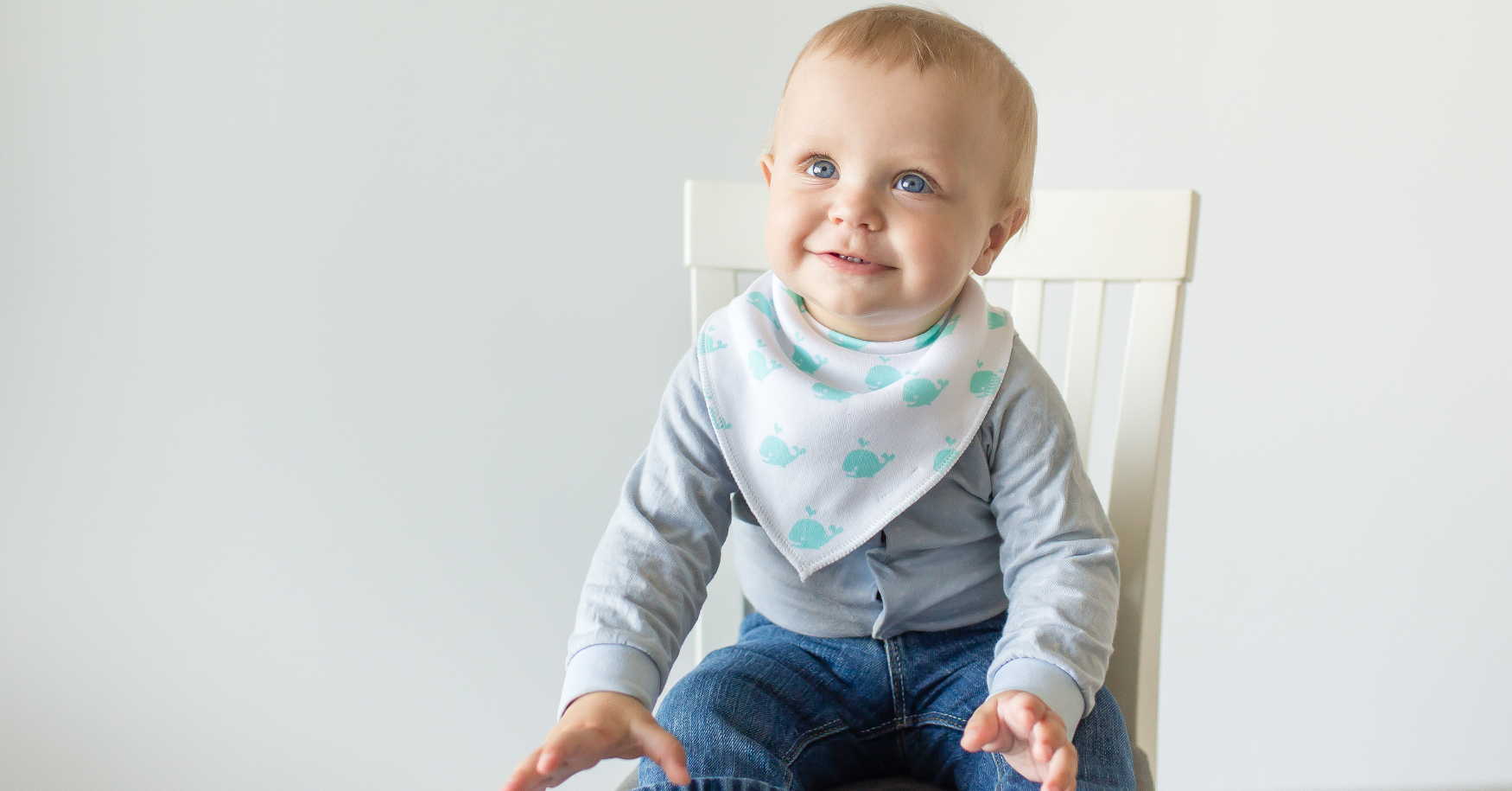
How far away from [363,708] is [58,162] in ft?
2.41

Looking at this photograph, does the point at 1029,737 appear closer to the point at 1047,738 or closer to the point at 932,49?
the point at 1047,738

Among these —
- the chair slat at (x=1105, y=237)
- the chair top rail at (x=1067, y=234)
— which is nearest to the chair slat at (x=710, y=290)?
the chair top rail at (x=1067, y=234)

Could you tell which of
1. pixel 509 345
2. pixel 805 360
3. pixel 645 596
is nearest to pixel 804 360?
pixel 805 360

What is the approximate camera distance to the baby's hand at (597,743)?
0.54 metres

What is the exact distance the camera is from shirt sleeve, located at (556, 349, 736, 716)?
0.64m

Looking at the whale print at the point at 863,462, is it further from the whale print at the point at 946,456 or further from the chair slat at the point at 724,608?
the chair slat at the point at 724,608

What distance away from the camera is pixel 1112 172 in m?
1.18

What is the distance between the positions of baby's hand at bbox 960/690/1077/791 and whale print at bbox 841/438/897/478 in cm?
19

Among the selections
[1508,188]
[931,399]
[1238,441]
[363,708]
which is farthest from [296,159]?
[1508,188]

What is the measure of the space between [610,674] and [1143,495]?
0.47m

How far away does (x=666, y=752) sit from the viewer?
1.91 feet

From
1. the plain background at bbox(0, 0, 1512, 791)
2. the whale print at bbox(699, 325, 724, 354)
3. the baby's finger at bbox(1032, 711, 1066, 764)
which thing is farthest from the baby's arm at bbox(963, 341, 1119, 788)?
the plain background at bbox(0, 0, 1512, 791)

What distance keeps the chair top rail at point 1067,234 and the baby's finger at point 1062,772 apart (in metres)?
0.43

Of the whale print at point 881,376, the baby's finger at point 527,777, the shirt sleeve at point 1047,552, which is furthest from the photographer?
the whale print at point 881,376
